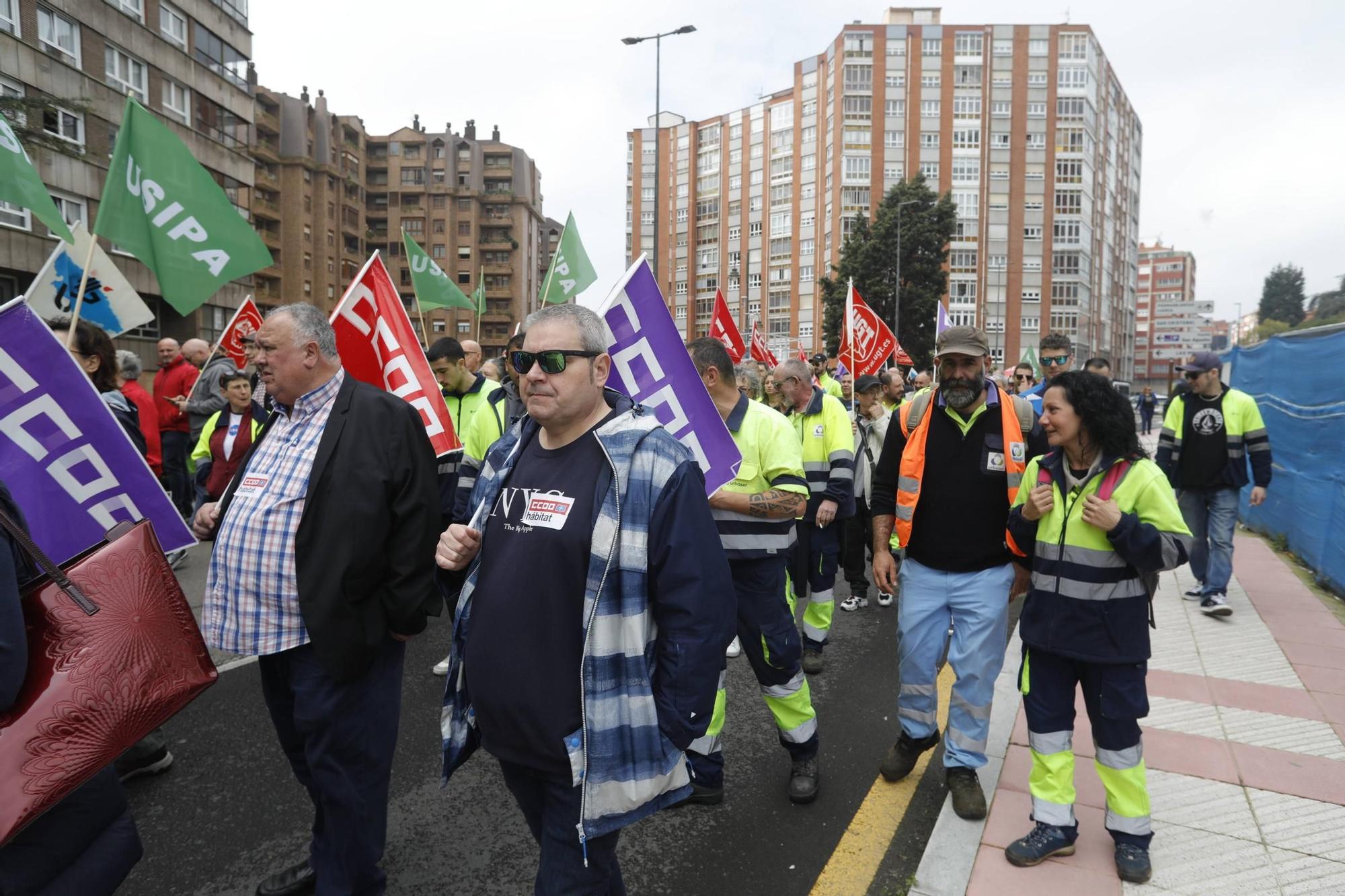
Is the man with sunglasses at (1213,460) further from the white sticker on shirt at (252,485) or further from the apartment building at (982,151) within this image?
the apartment building at (982,151)

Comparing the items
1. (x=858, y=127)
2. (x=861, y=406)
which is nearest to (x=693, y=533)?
(x=861, y=406)

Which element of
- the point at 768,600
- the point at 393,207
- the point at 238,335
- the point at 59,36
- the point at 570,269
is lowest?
the point at 768,600

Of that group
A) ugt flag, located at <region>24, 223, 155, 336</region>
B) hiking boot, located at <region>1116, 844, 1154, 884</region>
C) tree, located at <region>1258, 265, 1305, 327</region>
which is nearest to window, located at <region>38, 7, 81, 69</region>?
ugt flag, located at <region>24, 223, 155, 336</region>

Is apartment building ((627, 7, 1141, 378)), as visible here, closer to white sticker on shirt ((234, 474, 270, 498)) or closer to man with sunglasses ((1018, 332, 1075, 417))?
man with sunglasses ((1018, 332, 1075, 417))

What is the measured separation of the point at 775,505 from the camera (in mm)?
3789

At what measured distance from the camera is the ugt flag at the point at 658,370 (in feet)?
11.0

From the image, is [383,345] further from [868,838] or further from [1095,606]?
[1095,606]

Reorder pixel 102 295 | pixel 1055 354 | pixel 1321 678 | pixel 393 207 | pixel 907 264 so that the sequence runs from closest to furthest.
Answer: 1. pixel 1321 678
2. pixel 102 295
3. pixel 1055 354
4. pixel 907 264
5. pixel 393 207

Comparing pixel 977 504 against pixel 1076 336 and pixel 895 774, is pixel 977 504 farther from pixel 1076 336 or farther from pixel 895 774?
pixel 1076 336

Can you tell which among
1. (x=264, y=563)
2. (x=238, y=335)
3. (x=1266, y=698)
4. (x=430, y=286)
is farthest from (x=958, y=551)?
(x=238, y=335)

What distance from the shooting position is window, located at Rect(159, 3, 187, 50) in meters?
31.7

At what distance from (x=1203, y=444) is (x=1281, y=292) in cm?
12405

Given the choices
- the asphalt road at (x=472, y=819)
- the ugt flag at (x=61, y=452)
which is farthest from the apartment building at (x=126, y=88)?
the asphalt road at (x=472, y=819)

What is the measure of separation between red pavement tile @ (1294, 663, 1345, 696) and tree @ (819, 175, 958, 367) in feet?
138
